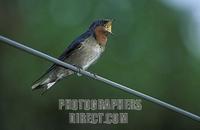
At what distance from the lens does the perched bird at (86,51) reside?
341cm

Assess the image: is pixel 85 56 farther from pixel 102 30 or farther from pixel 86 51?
pixel 102 30

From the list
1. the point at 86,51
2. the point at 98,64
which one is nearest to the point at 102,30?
the point at 86,51

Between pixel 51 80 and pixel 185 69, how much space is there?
2880mm

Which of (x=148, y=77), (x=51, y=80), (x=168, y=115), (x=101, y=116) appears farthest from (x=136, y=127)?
(x=51, y=80)

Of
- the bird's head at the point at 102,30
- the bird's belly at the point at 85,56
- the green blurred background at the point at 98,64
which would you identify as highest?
the green blurred background at the point at 98,64

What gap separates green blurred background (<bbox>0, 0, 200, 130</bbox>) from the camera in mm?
5324

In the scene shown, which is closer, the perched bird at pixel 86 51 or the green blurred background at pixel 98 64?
the perched bird at pixel 86 51

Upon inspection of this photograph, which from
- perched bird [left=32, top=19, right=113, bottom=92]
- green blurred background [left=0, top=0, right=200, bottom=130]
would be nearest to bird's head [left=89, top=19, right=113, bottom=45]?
perched bird [left=32, top=19, right=113, bottom=92]

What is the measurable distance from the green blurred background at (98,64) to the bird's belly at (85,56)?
1.40 meters

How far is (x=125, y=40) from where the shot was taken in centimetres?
618

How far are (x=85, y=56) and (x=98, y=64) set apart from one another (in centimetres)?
205

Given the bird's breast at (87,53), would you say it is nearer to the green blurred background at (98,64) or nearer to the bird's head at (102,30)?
Result: the bird's head at (102,30)

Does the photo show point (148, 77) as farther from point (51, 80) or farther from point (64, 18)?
point (51, 80)

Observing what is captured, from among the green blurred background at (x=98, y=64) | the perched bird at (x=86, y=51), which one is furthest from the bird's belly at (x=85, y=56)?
the green blurred background at (x=98, y=64)
